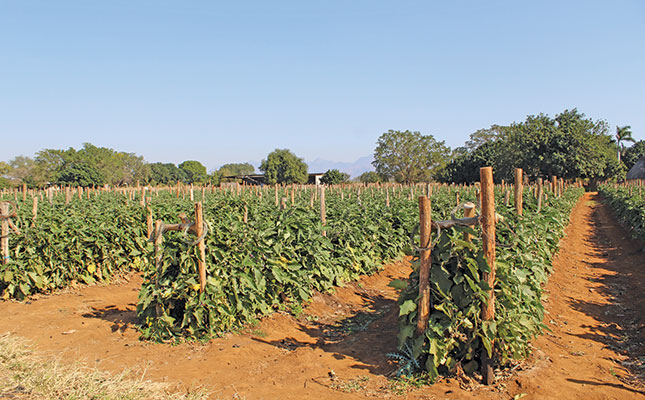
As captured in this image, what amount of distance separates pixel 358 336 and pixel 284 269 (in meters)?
1.61

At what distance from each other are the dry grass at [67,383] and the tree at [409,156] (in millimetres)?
73631

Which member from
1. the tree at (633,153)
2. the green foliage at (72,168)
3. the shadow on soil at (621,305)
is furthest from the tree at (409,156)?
the shadow on soil at (621,305)

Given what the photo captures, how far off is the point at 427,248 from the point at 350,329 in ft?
8.36

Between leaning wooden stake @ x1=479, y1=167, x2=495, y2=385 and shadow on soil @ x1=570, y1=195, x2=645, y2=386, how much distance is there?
42.9 inches

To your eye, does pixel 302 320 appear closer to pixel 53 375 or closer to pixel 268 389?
pixel 268 389

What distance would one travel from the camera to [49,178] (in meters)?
67.3

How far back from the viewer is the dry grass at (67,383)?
3.65 m

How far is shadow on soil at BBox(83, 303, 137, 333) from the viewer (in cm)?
612

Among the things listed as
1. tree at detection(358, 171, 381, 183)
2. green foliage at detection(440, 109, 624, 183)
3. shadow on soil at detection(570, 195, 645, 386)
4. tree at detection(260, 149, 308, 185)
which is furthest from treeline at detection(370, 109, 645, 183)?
shadow on soil at detection(570, 195, 645, 386)

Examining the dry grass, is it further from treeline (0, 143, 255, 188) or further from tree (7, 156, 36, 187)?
tree (7, 156, 36, 187)

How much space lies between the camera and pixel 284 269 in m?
6.84

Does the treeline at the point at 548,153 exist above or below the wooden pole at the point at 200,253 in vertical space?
above

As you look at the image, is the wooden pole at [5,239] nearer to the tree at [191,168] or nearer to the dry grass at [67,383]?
the dry grass at [67,383]

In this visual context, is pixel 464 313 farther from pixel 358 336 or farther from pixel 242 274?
pixel 242 274
